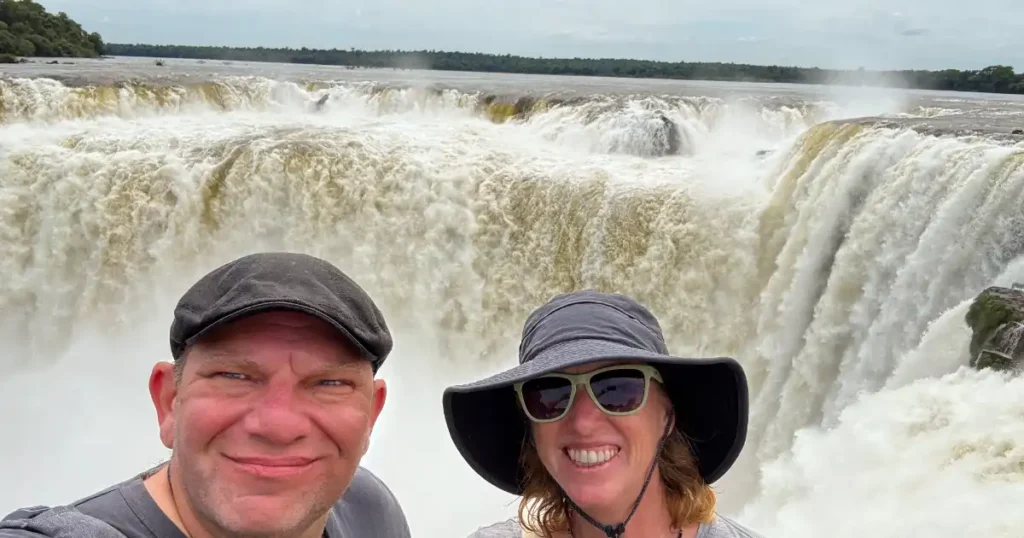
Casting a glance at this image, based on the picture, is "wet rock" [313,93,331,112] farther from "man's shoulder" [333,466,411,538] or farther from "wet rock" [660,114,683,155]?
"man's shoulder" [333,466,411,538]

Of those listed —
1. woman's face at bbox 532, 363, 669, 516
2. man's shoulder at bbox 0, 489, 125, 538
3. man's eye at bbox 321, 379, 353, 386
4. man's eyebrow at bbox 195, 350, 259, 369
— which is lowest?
woman's face at bbox 532, 363, 669, 516

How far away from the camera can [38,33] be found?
37.5 metres

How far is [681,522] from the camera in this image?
4.68ft

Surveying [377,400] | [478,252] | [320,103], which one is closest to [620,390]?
[377,400]

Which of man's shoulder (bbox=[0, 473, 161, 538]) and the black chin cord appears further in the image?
the black chin cord

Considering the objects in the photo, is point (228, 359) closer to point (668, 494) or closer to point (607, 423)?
point (607, 423)

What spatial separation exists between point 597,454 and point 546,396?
0.45 feet

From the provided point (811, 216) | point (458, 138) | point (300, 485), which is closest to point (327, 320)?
point (300, 485)

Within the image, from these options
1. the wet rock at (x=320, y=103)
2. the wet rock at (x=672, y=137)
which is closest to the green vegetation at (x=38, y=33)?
the wet rock at (x=320, y=103)

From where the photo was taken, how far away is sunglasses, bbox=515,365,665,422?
4.46 feet

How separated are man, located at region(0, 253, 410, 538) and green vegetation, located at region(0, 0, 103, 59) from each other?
38630 millimetres

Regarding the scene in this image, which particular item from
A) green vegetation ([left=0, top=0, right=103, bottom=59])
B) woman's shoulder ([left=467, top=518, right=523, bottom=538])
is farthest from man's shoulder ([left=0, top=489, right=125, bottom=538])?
green vegetation ([left=0, top=0, right=103, bottom=59])

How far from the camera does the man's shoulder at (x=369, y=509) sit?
5.03 ft

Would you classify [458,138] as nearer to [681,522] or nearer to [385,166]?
[385,166]
